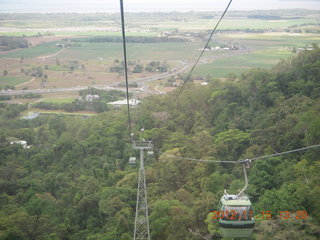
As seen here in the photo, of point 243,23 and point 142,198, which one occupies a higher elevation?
point 243,23

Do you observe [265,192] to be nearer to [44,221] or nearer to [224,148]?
[224,148]

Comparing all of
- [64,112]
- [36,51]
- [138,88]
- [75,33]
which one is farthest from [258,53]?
[75,33]

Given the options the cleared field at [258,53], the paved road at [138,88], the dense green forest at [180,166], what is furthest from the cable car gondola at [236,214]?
the paved road at [138,88]

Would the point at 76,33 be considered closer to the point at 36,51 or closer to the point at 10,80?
the point at 36,51

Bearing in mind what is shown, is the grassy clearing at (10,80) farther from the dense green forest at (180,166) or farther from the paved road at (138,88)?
the dense green forest at (180,166)

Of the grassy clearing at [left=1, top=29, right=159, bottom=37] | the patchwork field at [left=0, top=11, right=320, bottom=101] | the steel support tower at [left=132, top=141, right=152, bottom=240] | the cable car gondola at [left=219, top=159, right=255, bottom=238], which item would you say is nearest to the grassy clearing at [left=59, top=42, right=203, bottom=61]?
the patchwork field at [left=0, top=11, right=320, bottom=101]

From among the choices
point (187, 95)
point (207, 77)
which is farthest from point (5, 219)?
point (207, 77)
